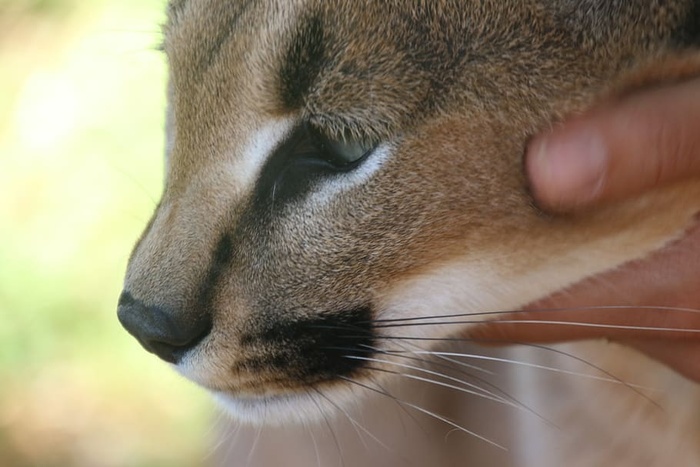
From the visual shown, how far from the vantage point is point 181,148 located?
1.15 m

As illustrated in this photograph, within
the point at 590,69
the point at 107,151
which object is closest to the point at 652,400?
the point at 590,69

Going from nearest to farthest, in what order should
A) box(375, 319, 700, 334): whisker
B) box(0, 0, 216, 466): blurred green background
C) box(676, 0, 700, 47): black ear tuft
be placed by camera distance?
Answer: box(676, 0, 700, 47): black ear tuft
box(375, 319, 700, 334): whisker
box(0, 0, 216, 466): blurred green background

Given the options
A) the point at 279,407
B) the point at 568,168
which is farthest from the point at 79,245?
the point at 568,168

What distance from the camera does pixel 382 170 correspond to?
1.04m

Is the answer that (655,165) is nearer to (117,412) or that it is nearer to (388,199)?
(388,199)

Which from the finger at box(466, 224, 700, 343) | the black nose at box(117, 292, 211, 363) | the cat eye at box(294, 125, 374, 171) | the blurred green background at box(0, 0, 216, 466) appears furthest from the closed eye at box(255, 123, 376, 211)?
the blurred green background at box(0, 0, 216, 466)

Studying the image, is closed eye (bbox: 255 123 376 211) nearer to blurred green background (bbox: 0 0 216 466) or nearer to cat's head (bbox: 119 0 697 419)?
cat's head (bbox: 119 0 697 419)

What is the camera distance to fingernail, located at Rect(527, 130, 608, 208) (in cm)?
103

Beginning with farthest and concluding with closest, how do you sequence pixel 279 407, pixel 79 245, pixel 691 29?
pixel 79 245
pixel 279 407
pixel 691 29

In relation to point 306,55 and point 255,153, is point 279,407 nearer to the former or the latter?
point 255,153

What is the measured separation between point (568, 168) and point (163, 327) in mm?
528

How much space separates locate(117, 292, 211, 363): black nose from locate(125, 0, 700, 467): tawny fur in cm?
1

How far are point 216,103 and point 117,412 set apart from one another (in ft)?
6.32

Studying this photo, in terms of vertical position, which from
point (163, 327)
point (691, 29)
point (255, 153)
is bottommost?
point (163, 327)
